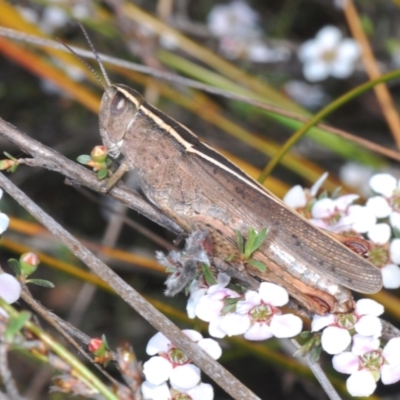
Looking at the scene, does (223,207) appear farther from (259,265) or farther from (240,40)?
(240,40)

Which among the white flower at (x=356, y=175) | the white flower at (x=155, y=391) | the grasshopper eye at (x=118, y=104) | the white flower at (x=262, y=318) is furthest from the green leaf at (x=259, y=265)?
the white flower at (x=356, y=175)

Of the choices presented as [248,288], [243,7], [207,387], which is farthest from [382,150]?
[243,7]

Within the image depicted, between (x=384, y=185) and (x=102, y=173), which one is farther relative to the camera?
(x=384, y=185)

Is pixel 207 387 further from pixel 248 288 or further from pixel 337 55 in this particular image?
pixel 337 55

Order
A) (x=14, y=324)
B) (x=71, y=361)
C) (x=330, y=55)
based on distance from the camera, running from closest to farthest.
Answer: (x=14, y=324)
(x=71, y=361)
(x=330, y=55)

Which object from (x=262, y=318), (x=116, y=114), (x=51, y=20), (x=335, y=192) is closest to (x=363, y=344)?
(x=262, y=318)

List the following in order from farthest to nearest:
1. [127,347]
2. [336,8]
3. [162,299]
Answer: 1. [336,8]
2. [162,299]
3. [127,347]
